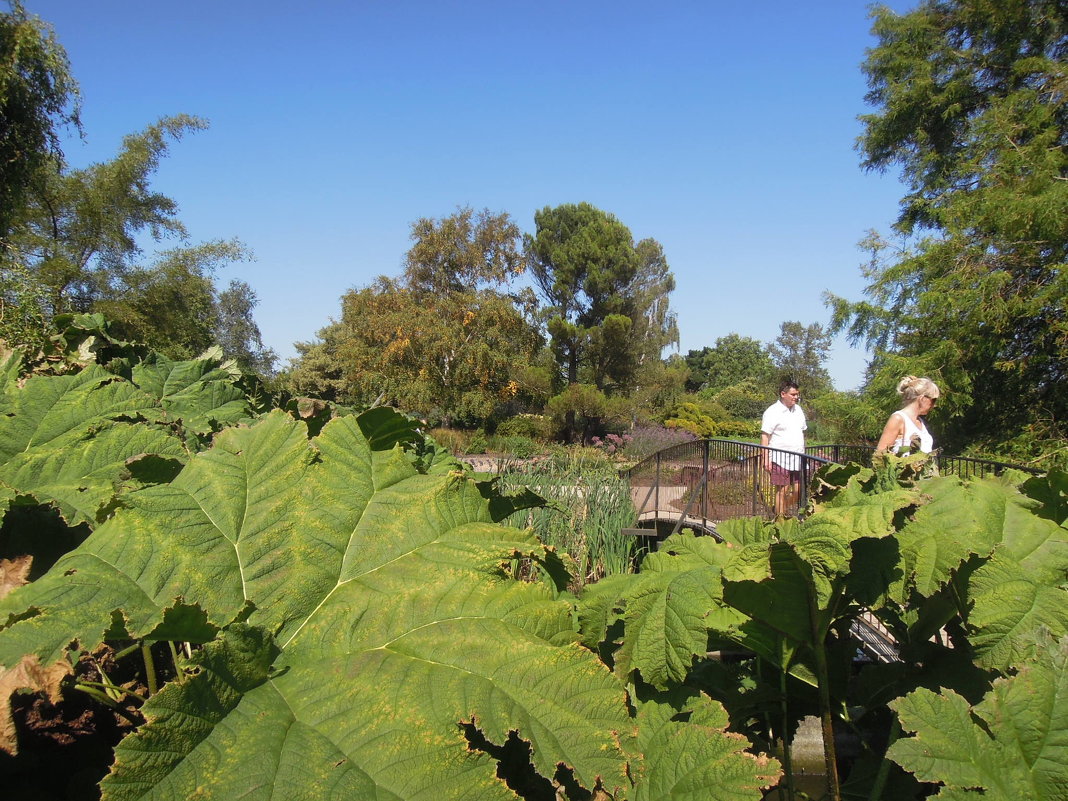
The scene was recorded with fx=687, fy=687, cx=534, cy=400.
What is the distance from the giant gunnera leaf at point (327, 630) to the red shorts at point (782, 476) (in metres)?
5.20

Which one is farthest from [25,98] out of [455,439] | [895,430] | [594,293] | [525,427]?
[594,293]

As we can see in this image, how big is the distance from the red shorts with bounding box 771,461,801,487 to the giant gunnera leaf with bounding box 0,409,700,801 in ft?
17.1

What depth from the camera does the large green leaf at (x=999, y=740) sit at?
1034mm

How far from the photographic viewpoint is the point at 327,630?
998 mm

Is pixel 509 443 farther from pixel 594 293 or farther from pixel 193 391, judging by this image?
pixel 193 391

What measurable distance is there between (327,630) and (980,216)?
738 inches

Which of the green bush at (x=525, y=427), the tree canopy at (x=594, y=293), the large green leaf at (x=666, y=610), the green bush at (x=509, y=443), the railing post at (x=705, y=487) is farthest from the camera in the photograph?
the tree canopy at (x=594, y=293)

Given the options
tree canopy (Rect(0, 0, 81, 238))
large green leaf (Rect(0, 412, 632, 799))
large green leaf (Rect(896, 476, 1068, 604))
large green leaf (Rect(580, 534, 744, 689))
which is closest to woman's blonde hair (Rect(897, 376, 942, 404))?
large green leaf (Rect(896, 476, 1068, 604))

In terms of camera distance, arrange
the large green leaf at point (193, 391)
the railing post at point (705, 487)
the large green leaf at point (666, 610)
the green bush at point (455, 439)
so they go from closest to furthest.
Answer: the large green leaf at point (666, 610), the large green leaf at point (193, 391), the railing post at point (705, 487), the green bush at point (455, 439)

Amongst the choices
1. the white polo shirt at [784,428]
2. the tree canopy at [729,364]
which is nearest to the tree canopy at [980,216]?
the white polo shirt at [784,428]

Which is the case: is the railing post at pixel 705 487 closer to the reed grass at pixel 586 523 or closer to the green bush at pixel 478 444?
the reed grass at pixel 586 523

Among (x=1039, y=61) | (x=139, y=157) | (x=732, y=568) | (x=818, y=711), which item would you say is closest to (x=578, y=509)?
→ (x=818, y=711)

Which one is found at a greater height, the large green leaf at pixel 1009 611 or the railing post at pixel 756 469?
the railing post at pixel 756 469

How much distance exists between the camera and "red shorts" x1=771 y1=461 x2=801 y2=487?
5907 mm
